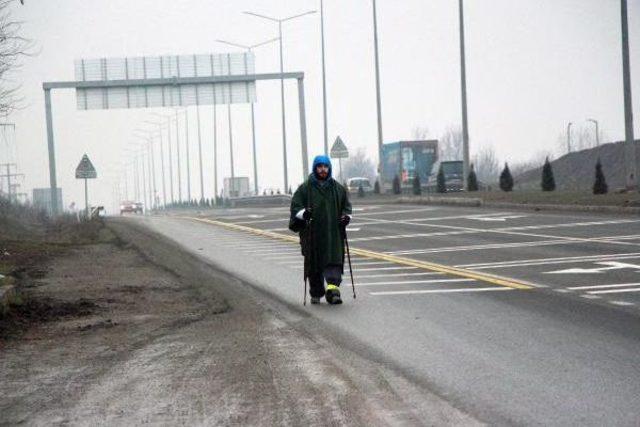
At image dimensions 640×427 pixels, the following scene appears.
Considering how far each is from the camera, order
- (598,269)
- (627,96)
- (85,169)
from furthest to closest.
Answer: (85,169) → (627,96) → (598,269)

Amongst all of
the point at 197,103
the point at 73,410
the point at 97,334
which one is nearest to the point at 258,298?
the point at 97,334

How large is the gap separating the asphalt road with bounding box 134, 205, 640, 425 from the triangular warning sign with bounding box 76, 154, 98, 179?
22461mm

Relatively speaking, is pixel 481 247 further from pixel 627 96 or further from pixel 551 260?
pixel 627 96

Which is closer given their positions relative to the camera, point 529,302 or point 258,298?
point 529,302

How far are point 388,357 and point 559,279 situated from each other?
269 inches

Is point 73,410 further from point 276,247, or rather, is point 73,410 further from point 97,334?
point 276,247

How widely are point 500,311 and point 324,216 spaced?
2718 millimetres

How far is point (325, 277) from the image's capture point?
1404cm

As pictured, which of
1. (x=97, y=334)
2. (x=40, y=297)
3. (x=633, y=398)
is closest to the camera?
(x=633, y=398)

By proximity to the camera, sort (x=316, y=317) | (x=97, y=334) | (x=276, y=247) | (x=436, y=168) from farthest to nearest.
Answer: (x=436, y=168), (x=276, y=247), (x=316, y=317), (x=97, y=334)

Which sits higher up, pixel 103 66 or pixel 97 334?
pixel 103 66

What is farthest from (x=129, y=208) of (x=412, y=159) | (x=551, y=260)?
(x=551, y=260)

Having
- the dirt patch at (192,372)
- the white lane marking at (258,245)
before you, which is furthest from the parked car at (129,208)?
the dirt patch at (192,372)

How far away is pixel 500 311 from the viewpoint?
485 inches
